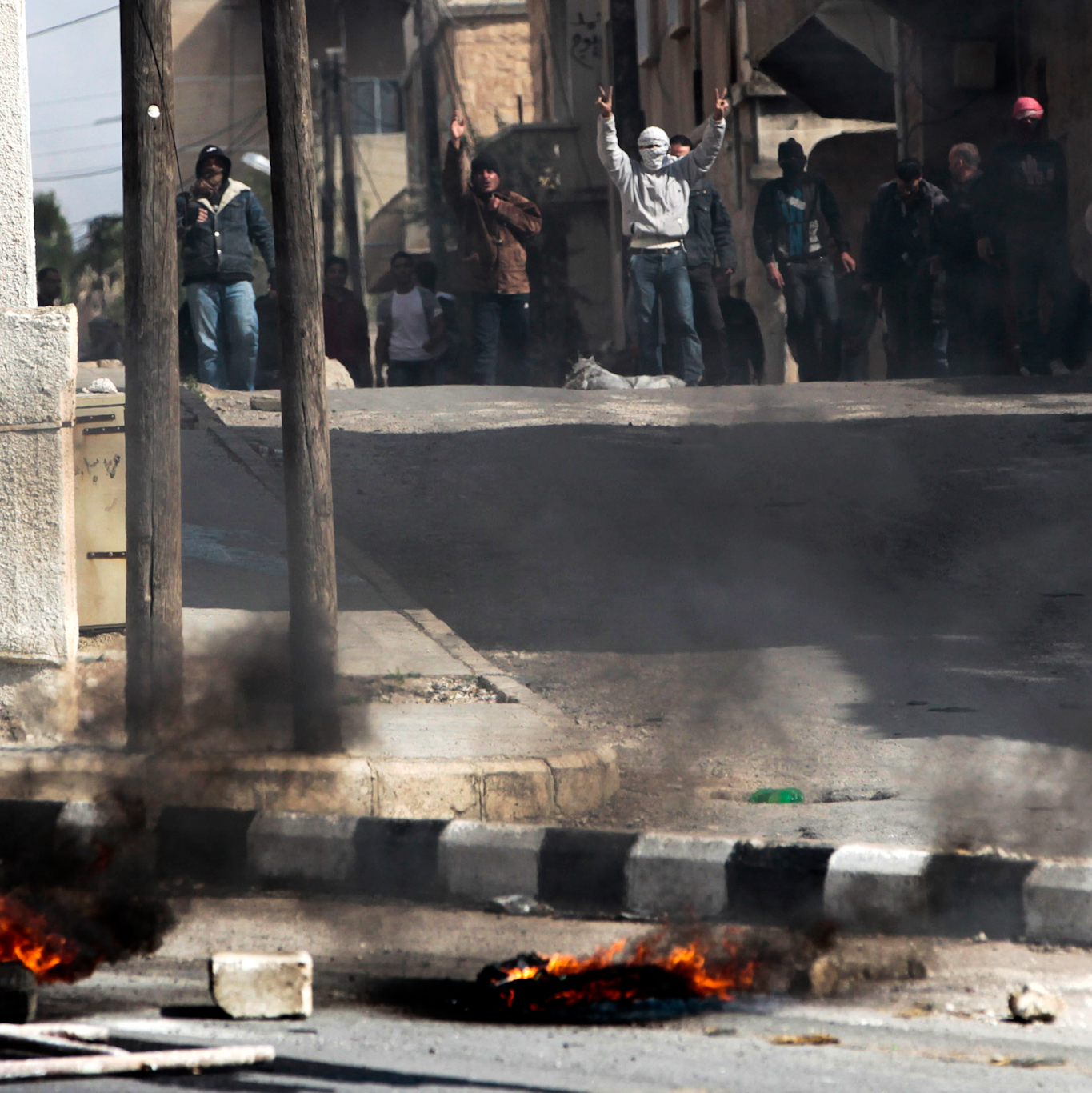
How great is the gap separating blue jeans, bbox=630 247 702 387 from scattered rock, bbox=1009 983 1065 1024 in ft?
35.6

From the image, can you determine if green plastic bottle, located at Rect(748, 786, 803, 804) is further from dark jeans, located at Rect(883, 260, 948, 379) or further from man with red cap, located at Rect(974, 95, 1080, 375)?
dark jeans, located at Rect(883, 260, 948, 379)

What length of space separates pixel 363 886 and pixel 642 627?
11.5 feet

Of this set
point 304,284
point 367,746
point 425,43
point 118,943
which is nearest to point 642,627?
point 367,746

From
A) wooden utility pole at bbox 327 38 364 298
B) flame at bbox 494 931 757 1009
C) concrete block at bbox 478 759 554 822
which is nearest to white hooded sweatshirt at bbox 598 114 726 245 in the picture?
concrete block at bbox 478 759 554 822

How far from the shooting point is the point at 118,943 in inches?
164

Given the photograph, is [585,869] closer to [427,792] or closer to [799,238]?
[427,792]

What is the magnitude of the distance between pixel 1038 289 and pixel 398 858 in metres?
10.2

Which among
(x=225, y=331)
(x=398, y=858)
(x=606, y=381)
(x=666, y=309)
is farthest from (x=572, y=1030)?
(x=606, y=381)

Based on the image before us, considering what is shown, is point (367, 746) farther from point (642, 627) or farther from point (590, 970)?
point (642, 627)

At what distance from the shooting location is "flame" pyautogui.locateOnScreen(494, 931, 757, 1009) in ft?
12.1

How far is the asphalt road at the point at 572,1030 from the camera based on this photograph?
10.2 feet

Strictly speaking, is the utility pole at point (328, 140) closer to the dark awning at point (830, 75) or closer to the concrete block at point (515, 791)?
the dark awning at point (830, 75)

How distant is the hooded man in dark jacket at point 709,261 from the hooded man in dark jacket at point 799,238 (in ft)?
0.91

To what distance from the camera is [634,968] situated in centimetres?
383
